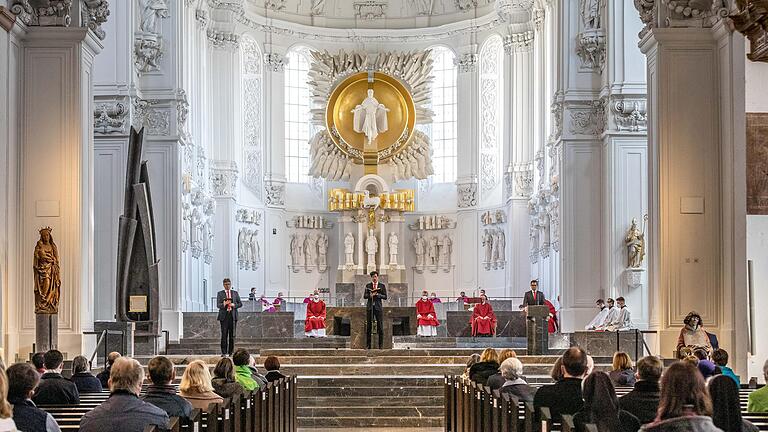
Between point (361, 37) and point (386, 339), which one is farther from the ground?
point (361, 37)

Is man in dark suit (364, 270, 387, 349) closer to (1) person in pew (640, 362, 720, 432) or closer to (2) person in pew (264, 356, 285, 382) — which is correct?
(2) person in pew (264, 356, 285, 382)

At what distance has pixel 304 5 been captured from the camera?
4191 cm

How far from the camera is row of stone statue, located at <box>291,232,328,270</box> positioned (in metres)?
41.2

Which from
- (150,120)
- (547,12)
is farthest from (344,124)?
(150,120)

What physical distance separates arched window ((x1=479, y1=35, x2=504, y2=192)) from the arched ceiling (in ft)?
5.29

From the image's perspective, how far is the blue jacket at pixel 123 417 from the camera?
7.40m

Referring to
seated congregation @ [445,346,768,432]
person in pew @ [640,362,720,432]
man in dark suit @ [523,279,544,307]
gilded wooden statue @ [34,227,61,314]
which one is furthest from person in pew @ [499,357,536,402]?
man in dark suit @ [523,279,544,307]

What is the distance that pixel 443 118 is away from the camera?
4275 cm

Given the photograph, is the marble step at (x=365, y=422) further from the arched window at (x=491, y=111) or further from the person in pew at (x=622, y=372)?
the arched window at (x=491, y=111)

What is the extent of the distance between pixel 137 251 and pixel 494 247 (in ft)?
62.2

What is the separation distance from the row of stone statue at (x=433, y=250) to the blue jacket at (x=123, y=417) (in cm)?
3406

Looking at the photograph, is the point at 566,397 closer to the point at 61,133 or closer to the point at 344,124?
the point at 61,133

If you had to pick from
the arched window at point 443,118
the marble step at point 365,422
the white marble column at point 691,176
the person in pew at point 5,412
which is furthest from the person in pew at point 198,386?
the arched window at point 443,118

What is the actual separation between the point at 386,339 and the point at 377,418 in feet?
18.6
